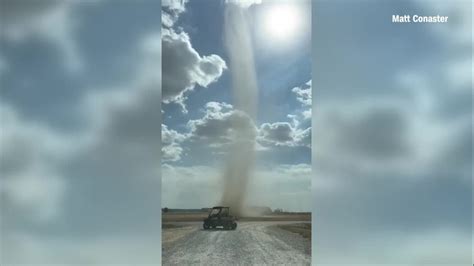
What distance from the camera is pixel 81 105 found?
6449 mm

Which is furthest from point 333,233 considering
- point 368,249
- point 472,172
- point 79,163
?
point 79,163

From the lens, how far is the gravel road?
645 cm

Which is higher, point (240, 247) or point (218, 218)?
point (218, 218)

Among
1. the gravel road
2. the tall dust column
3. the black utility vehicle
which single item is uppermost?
the tall dust column

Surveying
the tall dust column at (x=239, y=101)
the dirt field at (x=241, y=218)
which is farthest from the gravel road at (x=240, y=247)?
the tall dust column at (x=239, y=101)

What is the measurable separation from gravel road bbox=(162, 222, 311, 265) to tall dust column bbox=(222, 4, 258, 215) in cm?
31

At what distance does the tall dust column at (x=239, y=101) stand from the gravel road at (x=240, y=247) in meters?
0.31

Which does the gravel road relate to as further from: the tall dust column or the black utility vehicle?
the tall dust column

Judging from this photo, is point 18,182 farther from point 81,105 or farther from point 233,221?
point 233,221

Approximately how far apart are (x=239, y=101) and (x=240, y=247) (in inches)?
65.5

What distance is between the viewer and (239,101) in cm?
655

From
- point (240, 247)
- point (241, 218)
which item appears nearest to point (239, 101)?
point (241, 218)

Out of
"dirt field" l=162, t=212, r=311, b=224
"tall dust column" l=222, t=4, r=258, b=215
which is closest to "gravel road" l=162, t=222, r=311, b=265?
"dirt field" l=162, t=212, r=311, b=224

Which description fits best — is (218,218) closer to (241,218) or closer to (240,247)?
(241,218)
